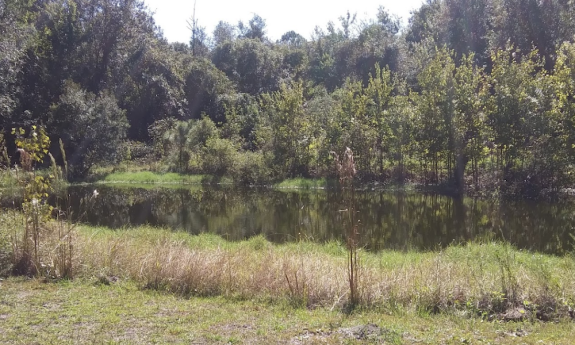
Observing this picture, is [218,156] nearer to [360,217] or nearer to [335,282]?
[360,217]

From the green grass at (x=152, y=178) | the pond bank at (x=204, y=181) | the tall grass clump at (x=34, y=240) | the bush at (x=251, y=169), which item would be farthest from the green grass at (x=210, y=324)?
the green grass at (x=152, y=178)

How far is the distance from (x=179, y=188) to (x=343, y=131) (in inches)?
494

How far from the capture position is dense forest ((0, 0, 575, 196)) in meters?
24.4

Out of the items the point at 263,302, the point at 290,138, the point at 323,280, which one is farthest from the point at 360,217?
the point at 290,138

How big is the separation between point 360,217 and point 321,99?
23.0 metres

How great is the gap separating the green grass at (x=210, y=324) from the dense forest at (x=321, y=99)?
63.4ft

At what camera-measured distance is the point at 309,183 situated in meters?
31.2

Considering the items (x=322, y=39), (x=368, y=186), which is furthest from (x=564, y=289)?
(x=322, y=39)

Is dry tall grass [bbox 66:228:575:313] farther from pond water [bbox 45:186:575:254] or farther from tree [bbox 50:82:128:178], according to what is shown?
tree [bbox 50:82:128:178]

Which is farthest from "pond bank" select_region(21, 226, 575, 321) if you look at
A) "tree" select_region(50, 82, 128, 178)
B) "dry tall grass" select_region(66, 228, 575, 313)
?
"tree" select_region(50, 82, 128, 178)

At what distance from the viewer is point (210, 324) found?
5.38m

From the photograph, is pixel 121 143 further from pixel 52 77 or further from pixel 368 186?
pixel 368 186

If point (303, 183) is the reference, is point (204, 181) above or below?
above

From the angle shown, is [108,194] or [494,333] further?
[108,194]
